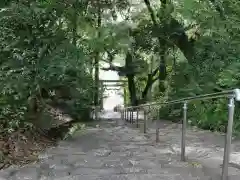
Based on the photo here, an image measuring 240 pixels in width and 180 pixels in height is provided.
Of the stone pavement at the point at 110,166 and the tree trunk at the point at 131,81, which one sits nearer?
the stone pavement at the point at 110,166

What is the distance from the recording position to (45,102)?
561cm

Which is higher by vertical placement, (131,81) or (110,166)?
(131,81)

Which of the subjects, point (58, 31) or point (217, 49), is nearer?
point (58, 31)

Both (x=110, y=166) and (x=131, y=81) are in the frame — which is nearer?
(x=110, y=166)

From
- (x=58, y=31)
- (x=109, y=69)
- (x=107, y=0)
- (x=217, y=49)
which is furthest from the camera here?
(x=109, y=69)

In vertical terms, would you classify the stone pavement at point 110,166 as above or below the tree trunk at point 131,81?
below

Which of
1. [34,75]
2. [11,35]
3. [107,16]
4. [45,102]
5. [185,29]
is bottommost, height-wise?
[45,102]

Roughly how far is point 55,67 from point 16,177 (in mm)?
2292

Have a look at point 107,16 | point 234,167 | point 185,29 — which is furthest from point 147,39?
point 234,167

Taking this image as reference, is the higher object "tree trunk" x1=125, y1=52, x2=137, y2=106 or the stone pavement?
"tree trunk" x1=125, y1=52, x2=137, y2=106

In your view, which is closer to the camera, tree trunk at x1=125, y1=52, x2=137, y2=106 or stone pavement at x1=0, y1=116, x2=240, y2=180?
stone pavement at x1=0, y1=116, x2=240, y2=180

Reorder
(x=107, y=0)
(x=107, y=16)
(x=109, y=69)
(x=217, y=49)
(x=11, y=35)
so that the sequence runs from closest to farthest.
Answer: (x=11, y=35) < (x=217, y=49) < (x=107, y=0) < (x=107, y=16) < (x=109, y=69)

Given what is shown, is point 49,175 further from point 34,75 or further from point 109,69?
point 109,69

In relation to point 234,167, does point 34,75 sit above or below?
above
